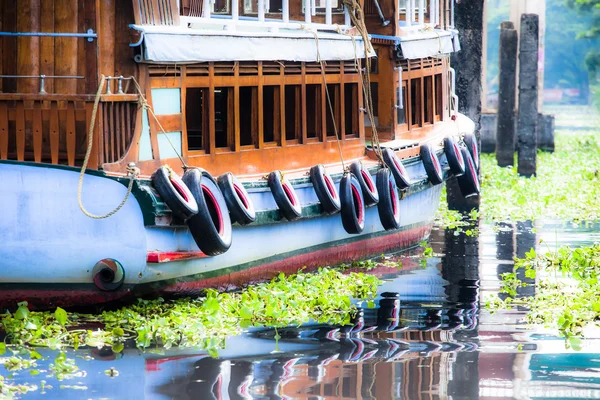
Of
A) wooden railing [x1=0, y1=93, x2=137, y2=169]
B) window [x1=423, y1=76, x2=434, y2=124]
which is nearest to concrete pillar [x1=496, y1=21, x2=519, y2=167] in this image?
window [x1=423, y1=76, x2=434, y2=124]

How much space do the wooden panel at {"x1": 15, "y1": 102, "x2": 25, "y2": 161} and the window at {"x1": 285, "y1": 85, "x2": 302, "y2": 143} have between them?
367 centimetres

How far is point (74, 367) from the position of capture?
27.5ft

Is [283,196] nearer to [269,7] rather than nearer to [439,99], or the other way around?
[269,7]

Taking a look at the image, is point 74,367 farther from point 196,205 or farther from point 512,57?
point 512,57

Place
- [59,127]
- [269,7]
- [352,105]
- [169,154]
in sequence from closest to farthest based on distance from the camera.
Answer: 1. [59,127]
2. [169,154]
3. [352,105]
4. [269,7]

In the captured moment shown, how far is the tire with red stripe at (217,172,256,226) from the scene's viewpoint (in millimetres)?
10719

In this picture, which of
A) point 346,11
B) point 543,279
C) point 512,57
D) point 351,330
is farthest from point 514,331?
point 512,57

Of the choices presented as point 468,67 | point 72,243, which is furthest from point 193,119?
point 468,67

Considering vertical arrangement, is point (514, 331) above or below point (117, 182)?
below

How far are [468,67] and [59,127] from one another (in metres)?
9.90

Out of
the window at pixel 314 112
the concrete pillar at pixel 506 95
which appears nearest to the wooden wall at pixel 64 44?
the window at pixel 314 112

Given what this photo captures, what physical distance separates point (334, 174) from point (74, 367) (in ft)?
17.0

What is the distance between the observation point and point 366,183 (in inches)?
521

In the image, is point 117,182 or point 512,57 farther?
point 512,57
